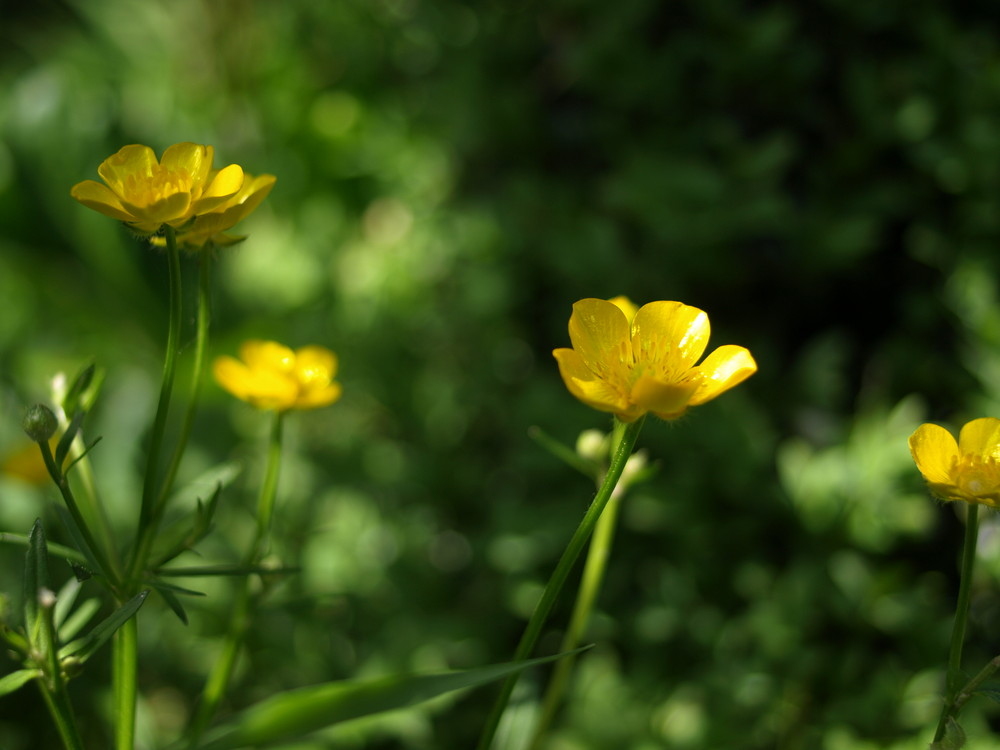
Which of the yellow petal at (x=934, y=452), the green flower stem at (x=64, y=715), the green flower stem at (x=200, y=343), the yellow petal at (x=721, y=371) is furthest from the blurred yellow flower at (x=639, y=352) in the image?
the green flower stem at (x=64, y=715)

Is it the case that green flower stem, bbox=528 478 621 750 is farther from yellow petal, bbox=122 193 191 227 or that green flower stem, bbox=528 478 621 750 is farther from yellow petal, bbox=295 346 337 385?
yellow petal, bbox=122 193 191 227

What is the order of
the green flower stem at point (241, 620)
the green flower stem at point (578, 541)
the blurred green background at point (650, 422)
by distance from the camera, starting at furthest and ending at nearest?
the blurred green background at point (650, 422), the green flower stem at point (241, 620), the green flower stem at point (578, 541)

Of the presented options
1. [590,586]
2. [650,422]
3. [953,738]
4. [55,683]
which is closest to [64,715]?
[55,683]

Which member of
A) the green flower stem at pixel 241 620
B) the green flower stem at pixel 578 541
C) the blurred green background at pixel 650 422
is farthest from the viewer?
the blurred green background at pixel 650 422

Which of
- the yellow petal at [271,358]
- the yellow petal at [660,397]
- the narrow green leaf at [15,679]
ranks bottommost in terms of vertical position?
the narrow green leaf at [15,679]

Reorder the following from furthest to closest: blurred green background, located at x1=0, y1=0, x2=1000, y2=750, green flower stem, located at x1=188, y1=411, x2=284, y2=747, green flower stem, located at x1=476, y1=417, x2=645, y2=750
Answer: blurred green background, located at x1=0, y1=0, x2=1000, y2=750, green flower stem, located at x1=188, y1=411, x2=284, y2=747, green flower stem, located at x1=476, y1=417, x2=645, y2=750

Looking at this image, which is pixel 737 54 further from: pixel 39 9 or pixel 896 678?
Result: pixel 39 9

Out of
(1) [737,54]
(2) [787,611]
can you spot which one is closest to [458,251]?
(1) [737,54]

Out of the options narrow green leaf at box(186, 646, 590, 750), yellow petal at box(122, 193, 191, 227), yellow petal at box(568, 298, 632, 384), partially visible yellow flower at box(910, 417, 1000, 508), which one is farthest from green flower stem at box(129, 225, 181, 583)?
partially visible yellow flower at box(910, 417, 1000, 508)

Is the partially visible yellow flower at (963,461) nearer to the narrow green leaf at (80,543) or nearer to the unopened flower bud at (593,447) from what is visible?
the unopened flower bud at (593,447)
